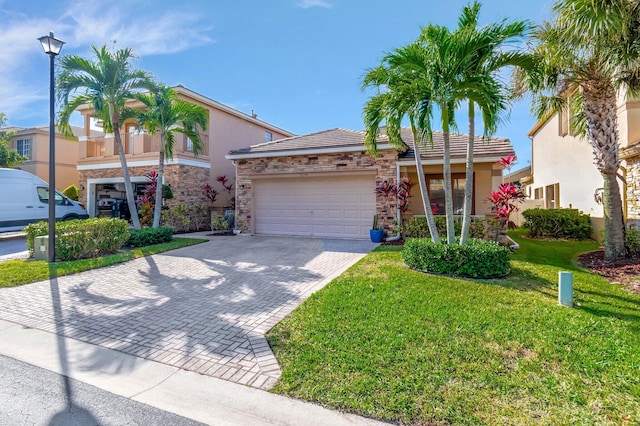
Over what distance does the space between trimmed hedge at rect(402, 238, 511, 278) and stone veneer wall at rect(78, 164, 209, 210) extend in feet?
40.6

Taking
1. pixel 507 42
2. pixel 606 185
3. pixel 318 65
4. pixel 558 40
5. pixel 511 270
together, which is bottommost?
pixel 511 270

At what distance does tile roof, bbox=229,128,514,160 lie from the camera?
11123 mm

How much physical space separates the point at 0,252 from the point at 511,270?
50.4 feet

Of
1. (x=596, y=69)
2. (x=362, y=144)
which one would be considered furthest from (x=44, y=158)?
(x=596, y=69)

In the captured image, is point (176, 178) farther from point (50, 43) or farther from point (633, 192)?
point (633, 192)

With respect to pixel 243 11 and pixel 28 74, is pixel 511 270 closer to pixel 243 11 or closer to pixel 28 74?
pixel 243 11

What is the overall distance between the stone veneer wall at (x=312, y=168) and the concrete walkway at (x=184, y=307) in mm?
3633

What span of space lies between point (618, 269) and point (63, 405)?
10224 millimetres

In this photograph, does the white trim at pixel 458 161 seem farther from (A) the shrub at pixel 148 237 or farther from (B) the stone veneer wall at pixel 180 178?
(B) the stone veneer wall at pixel 180 178

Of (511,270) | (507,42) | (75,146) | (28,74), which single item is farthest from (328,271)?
(75,146)

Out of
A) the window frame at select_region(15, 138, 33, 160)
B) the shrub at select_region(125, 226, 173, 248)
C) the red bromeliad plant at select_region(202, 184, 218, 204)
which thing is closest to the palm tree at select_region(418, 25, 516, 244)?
the shrub at select_region(125, 226, 173, 248)

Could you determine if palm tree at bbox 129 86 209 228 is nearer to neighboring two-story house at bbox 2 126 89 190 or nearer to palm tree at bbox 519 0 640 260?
palm tree at bbox 519 0 640 260

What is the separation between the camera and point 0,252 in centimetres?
1064

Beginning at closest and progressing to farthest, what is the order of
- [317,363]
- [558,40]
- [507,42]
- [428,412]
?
[428,412]
[317,363]
[507,42]
[558,40]
